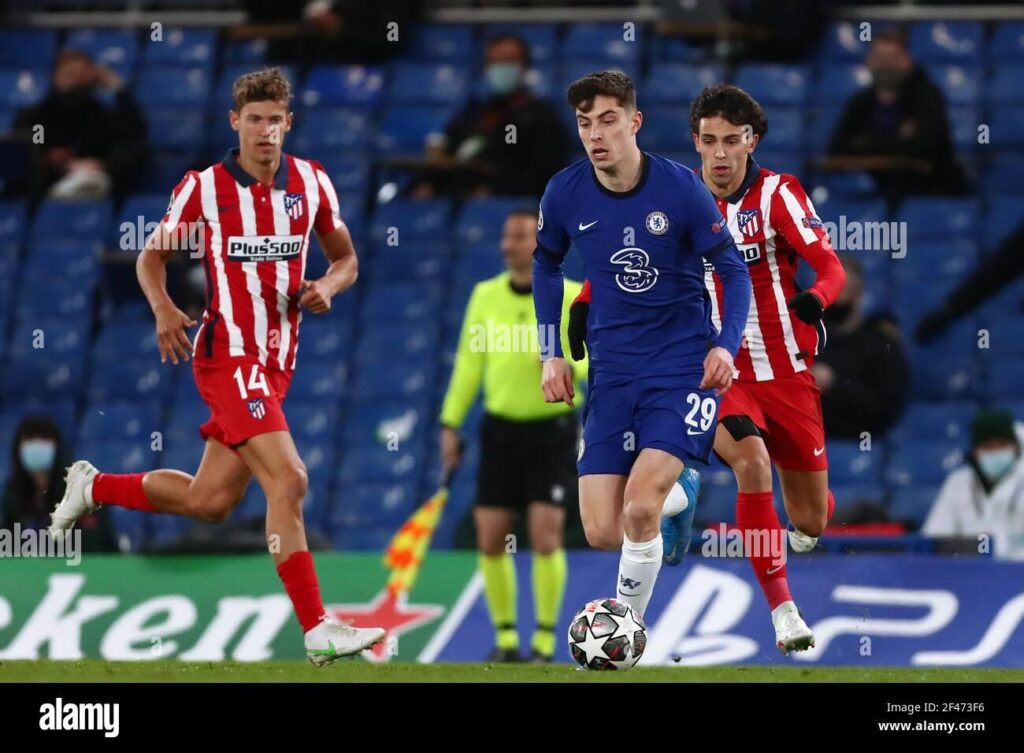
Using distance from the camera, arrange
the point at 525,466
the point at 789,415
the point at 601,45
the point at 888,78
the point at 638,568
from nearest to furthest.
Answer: the point at 638,568 → the point at 789,415 → the point at 525,466 → the point at 888,78 → the point at 601,45

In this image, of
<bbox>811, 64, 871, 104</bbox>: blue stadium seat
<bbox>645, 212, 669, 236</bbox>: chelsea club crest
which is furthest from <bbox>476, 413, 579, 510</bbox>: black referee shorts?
<bbox>811, 64, 871, 104</bbox>: blue stadium seat

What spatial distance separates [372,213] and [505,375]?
326 cm

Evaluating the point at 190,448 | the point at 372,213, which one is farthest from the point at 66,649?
the point at 372,213

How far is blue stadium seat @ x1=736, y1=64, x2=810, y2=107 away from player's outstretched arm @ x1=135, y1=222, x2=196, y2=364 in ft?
22.0

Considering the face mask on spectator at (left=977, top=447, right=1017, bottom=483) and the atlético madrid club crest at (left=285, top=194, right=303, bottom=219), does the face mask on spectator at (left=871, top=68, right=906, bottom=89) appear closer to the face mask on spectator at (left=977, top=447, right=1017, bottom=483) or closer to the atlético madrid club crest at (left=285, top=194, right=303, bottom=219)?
the face mask on spectator at (left=977, top=447, right=1017, bottom=483)

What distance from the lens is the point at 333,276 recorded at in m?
9.26

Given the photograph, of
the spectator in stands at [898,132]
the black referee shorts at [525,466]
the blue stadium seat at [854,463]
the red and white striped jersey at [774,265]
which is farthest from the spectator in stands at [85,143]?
the red and white striped jersey at [774,265]

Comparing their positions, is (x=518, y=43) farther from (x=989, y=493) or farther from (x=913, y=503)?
(x=989, y=493)

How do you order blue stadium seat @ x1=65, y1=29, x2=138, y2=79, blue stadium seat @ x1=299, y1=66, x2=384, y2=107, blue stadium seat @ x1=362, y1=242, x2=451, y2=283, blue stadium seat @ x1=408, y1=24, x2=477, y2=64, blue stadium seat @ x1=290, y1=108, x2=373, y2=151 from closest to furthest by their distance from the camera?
blue stadium seat @ x1=362, y1=242, x2=451, y2=283
blue stadium seat @ x1=290, y1=108, x2=373, y2=151
blue stadium seat @ x1=299, y1=66, x2=384, y2=107
blue stadium seat @ x1=408, y1=24, x2=477, y2=64
blue stadium seat @ x1=65, y1=29, x2=138, y2=79

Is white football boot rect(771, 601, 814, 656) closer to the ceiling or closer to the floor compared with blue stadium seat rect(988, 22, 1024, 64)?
closer to the floor

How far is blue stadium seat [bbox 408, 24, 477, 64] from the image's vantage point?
631 inches

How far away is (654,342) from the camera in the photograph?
28.2 feet

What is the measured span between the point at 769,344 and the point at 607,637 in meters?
1.64

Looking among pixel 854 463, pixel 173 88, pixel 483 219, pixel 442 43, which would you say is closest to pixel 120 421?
pixel 483 219
